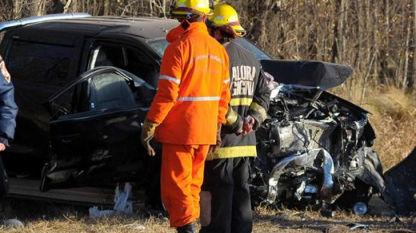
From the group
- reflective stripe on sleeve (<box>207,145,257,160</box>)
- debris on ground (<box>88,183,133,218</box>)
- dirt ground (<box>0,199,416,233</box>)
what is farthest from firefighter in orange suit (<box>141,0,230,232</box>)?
debris on ground (<box>88,183,133,218</box>)

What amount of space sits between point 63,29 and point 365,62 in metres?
6.93

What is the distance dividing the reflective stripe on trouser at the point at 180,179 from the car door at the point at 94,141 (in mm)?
2023

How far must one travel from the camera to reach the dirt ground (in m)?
7.29

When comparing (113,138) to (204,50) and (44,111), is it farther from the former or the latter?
(204,50)

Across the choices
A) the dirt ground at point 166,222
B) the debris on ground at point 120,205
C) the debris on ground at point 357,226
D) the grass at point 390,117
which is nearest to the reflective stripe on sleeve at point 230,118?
the dirt ground at point 166,222

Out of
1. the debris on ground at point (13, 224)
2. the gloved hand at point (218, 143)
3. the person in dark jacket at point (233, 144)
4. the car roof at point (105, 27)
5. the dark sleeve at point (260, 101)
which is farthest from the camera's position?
the car roof at point (105, 27)

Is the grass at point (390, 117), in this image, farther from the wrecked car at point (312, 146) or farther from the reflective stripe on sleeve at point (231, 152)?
Result: the reflective stripe on sleeve at point (231, 152)

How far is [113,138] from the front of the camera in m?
7.79

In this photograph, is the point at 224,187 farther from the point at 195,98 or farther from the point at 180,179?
the point at 195,98

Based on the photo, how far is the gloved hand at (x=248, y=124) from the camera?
620 cm

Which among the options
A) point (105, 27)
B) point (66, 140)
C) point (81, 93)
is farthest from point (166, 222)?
point (105, 27)

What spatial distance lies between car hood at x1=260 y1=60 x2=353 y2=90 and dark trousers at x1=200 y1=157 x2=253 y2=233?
87.1 inches

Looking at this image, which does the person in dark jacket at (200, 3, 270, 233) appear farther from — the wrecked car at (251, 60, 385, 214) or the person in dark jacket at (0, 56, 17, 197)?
the wrecked car at (251, 60, 385, 214)

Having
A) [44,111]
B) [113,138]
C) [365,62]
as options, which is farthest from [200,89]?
[365,62]
